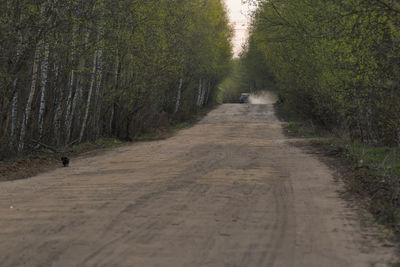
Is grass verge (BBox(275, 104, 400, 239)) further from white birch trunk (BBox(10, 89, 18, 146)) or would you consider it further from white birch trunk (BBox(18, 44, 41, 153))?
white birch trunk (BBox(10, 89, 18, 146))

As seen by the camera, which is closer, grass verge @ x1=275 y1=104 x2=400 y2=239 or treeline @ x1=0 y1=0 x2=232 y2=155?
grass verge @ x1=275 y1=104 x2=400 y2=239

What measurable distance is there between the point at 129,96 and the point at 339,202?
15450mm

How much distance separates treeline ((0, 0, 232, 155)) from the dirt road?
3446mm

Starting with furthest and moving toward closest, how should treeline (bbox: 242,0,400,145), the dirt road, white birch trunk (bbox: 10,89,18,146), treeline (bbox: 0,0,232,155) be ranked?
white birch trunk (bbox: 10,89,18,146)
treeline (bbox: 0,0,232,155)
treeline (bbox: 242,0,400,145)
the dirt road

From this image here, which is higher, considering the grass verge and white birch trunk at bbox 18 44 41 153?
white birch trunk at bbox 18 44 41 153

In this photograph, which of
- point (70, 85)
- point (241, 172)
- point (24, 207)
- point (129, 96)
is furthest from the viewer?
point (129, 96)

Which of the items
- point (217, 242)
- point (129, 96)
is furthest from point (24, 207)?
point (129, 96)

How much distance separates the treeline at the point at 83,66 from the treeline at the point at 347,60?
4973mm

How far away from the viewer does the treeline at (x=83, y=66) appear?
13.8m

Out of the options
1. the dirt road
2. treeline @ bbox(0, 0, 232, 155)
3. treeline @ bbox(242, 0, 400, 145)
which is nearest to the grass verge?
the dirt road

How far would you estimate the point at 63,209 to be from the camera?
7.99 m

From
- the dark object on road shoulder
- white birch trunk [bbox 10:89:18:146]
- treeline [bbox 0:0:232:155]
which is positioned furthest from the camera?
white birch trunk [bbox 10:89:18:146]

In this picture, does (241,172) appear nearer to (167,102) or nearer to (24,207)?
(24,207)

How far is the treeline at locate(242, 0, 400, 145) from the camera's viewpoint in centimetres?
1041
